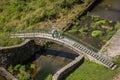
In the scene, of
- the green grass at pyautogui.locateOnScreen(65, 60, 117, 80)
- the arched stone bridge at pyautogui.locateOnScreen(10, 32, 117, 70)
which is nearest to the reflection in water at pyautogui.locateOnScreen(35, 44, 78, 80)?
the arched stone bridge at pyautogui.locateOnScreen(10, 32, 117, 70)

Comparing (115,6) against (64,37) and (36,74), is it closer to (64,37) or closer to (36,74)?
(64,37)

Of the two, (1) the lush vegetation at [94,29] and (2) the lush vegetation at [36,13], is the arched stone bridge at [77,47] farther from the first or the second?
(2) the lush vegetation at [36,13]

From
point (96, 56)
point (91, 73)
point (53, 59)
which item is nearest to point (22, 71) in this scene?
point (53, 59)

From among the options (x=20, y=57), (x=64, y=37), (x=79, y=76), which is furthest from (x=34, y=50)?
(x=79, y=76)

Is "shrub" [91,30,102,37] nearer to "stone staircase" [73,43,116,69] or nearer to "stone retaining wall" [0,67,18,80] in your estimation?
"stone staircase" [73,43,116,69]

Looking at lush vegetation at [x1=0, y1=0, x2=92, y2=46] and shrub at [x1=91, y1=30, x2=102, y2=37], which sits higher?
lush vegetation at [x1=0, y1=0, x2=92, y2=46]

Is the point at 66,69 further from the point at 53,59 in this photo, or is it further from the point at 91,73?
the point at 53,59
